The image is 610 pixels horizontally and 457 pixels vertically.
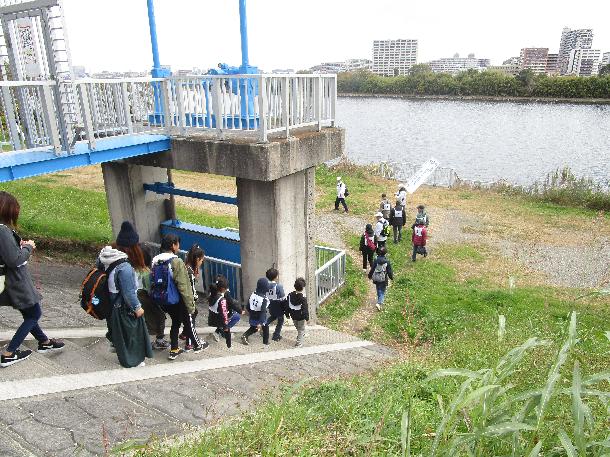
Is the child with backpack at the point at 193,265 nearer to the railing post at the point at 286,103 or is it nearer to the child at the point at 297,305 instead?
the child at the point at 297,305

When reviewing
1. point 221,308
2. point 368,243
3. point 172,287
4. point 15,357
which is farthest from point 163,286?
point 368,243

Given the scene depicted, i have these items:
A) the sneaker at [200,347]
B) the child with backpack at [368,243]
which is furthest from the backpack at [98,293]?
the child with backpack at [368,243]

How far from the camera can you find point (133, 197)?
335 inches

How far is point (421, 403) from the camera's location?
4027 mm

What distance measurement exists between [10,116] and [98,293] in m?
2.22

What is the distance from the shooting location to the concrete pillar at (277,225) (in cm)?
712

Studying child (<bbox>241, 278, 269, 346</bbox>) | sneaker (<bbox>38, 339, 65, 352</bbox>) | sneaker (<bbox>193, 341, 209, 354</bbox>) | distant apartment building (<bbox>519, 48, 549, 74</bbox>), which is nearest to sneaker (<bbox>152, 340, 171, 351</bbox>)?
sneaker (<bbox>193, 341, 209, 354</bbox>)

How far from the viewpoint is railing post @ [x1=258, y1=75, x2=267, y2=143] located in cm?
611

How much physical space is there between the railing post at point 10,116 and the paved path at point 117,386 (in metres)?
2.22

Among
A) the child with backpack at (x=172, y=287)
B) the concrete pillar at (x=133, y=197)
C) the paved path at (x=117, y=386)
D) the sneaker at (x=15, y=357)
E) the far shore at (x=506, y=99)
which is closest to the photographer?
the paved path at (x=117, y=386)

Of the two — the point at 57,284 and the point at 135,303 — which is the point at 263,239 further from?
the point at 57,284

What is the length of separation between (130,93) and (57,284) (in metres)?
3.64

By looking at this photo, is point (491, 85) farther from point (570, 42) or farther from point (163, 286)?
point (570, 42)

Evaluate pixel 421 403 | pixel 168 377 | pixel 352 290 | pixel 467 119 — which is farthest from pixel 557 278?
pixel 467 119
